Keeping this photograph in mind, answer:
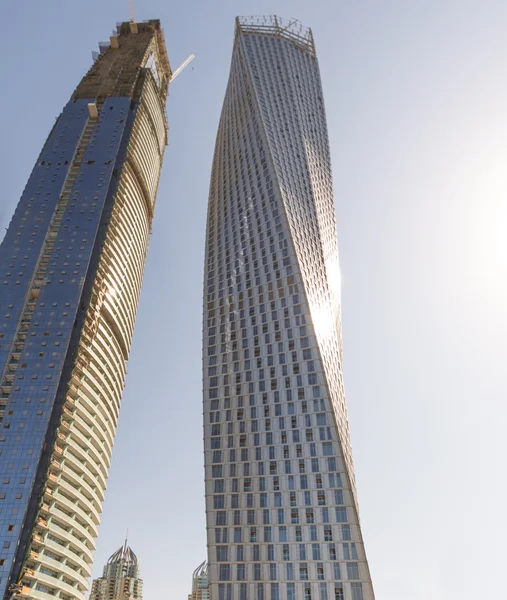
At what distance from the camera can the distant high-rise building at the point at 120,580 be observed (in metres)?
187

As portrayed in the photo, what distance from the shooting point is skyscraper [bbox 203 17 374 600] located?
85875mm

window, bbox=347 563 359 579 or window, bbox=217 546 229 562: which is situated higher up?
window, bbox=217 546 229 562

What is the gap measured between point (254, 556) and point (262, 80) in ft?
378

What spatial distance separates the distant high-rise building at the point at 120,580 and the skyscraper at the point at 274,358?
11544 centimetres

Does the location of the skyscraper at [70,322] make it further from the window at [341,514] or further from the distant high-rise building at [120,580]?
the distant high-rise building at [120,580]

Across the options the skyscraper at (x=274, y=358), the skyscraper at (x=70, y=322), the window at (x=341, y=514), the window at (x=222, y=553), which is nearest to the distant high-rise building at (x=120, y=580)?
the skyscraper at (x=70, y=322)

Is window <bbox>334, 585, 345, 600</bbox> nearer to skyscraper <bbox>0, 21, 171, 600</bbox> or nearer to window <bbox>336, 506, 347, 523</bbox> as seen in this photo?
window <bbox>336, 506, 347, 523</bbox>

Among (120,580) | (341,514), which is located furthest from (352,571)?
(120,580)

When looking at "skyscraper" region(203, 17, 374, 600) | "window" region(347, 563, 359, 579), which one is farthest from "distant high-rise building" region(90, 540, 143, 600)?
"window" region(347, 563, 359, 579)

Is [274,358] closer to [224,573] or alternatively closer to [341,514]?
[341,514]

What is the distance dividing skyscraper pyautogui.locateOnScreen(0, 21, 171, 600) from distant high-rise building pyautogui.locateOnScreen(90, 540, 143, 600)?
99.9 metres

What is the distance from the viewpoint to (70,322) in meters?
105

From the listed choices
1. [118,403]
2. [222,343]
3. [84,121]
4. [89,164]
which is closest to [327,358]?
[222,343]

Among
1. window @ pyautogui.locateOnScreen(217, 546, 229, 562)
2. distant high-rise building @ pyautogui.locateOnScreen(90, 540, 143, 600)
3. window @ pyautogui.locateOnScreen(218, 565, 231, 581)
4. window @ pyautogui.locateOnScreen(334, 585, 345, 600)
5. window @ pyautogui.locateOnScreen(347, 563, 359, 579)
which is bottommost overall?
window @ pyautogui.locateOnScreen(334, 585, 345, 600)
